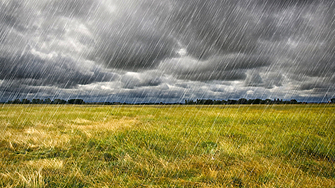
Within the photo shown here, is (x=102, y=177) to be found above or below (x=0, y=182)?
above

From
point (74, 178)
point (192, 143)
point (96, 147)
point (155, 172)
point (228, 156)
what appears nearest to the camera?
point (74, 178)

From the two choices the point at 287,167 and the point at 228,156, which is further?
the point at 228,156

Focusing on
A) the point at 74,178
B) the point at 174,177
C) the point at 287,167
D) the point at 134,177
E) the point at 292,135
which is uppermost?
the point at 292,135

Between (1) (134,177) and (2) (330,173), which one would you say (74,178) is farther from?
(2) (330,173)

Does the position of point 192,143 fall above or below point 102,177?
above

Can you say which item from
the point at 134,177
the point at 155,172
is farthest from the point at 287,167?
the point at 134,177

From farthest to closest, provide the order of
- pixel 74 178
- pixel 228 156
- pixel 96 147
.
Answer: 1. pixel 96 147
2. pixel 228 156
3. pixel 74 178

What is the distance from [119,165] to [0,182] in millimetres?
2439

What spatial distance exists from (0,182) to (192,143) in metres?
5.57

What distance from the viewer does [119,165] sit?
14.5 feet

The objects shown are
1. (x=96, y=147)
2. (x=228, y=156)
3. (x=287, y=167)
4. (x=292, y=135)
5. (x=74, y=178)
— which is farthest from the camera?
(x=292, y=135)

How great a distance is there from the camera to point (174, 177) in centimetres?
378

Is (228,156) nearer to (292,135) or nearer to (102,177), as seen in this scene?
(102,177)

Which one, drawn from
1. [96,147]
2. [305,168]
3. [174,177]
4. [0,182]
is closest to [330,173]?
[305,168]
